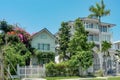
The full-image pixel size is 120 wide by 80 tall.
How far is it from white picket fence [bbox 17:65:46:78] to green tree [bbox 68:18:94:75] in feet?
22.3

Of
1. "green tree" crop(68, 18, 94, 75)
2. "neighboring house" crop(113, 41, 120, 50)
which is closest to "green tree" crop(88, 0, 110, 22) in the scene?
"green tree" crop(68, 18, 94, 75)

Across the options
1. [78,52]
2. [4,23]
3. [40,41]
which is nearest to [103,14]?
[78,52]

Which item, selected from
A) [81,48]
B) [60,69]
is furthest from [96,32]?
→ [60,69]

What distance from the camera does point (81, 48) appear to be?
49875 mm

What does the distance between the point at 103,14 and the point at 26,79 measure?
21388 mm

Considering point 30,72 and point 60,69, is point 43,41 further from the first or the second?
point 30,72

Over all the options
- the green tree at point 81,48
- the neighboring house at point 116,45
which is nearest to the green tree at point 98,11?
the green tree at point 81,48

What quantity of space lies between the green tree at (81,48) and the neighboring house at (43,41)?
5402mm

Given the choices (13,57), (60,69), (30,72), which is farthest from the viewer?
(60,69)

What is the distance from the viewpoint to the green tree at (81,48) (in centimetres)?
4791

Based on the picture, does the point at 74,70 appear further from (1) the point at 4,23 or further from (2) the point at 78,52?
(1) the point at 4,23

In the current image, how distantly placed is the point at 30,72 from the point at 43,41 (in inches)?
574

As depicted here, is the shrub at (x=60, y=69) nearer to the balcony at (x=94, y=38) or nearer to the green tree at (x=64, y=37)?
the green tree at (x=64, y=37)

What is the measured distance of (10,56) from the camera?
41062 millimetres
